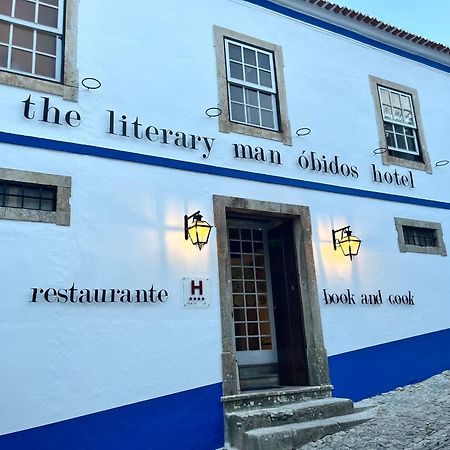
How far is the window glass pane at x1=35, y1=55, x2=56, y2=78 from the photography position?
5.34 m

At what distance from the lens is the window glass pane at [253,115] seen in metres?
6.73

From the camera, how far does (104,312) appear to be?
4.82m

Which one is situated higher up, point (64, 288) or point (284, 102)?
point (284, 102)

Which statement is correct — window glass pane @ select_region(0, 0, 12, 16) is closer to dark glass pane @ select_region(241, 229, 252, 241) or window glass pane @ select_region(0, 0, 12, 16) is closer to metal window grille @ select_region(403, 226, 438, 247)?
dark glass pane @ select_region(241, 229, 252, 241)

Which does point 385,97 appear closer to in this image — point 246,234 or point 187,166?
point 246,234

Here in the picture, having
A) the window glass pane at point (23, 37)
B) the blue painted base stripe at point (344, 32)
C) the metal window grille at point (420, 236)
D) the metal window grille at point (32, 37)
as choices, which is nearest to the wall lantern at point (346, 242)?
the metal window grille at point (420, 236)

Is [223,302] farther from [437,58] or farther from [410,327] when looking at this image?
[437,58]

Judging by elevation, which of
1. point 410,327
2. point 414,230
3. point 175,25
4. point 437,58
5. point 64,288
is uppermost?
point 437,58

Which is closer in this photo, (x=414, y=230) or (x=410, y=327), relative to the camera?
(x=410, y=327)

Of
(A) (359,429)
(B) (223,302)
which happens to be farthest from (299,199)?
(A) (359,429)

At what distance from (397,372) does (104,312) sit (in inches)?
166

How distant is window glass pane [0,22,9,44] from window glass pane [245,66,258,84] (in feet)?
10.2

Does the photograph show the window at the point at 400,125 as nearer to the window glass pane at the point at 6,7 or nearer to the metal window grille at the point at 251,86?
the metal window grille at the point at 251,86

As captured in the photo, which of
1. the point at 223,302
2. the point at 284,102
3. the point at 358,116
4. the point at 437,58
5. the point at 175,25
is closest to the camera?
the point at 223,302
